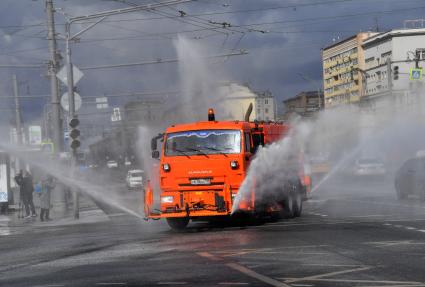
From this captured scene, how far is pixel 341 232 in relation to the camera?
17.0 metres

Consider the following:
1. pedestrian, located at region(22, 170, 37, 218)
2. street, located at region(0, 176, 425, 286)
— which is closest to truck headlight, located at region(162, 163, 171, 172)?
street, located at region(0, 176, 425, 286)

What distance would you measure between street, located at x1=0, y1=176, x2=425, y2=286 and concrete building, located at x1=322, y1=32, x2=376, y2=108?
107m

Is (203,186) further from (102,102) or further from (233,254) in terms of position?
(102,102)

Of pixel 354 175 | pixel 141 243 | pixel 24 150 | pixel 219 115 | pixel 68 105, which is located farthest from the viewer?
pixel 354 175

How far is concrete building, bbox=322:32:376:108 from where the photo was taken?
434 ft

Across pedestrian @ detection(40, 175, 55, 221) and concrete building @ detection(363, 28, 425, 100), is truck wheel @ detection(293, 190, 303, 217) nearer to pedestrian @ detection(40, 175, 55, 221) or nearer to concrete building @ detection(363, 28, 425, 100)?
pedestrian @ detection(40, 175, 55, 221)

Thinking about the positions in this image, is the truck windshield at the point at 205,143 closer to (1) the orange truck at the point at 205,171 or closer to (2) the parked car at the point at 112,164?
(1) the orange truck at the point at 205,171

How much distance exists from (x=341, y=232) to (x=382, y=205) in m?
9.80

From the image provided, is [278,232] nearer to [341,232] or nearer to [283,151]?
[341,232]

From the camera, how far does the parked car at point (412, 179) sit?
90.3ft

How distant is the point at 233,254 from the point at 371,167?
41424 mm

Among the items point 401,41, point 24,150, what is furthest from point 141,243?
point 401,41

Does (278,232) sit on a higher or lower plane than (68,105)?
lower

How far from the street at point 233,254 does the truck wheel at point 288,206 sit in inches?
22.4
